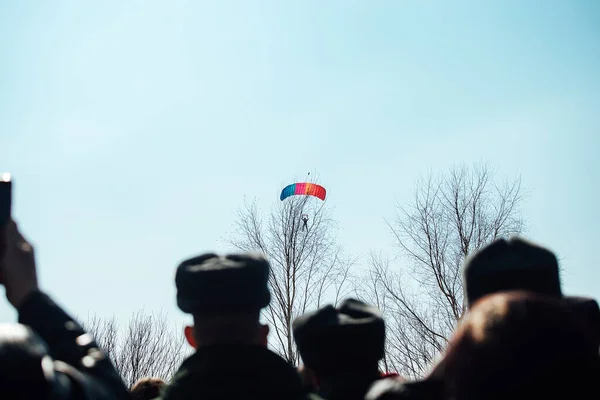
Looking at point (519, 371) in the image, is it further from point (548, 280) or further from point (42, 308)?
point (42, 308)

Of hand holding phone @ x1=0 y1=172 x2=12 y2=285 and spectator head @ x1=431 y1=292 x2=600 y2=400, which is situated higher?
hand holding phone @ x1=0 y1=172 x2=12 y2=285

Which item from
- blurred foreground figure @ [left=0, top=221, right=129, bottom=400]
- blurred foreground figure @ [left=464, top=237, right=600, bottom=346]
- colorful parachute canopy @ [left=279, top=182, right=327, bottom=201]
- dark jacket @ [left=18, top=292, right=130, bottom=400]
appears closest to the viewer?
blurred foreground figure @ [left=0, top=221, right=129, bottom=400]

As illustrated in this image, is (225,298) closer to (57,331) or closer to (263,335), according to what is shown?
(263,335)

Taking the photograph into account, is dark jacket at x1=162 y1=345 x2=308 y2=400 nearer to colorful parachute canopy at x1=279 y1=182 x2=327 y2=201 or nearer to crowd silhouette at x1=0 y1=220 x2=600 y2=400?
crowd silhouette at x1=0 y1=220 x2=600 y2=400

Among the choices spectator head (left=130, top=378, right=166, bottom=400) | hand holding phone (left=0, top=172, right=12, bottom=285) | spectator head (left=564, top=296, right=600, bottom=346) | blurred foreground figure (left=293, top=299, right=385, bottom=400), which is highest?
hand holding phone (left=0, top=172, right=12, bottom=285)

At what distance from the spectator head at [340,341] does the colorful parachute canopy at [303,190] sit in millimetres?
16216

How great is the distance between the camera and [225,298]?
1.81m

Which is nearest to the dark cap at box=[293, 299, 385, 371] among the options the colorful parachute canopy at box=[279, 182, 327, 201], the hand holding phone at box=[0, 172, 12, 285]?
the hand holding phone at box=[0, 172, 12, 285]

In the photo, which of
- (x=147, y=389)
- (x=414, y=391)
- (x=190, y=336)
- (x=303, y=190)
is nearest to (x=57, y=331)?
(x=190, y=336)

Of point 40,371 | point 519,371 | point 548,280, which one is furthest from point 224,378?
point 548,280

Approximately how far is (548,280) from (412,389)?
64 cm

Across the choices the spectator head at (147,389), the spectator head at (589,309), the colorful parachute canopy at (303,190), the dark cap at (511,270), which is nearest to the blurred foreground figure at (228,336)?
the dark cap at (511,270)

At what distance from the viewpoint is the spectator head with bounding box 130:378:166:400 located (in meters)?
3.13

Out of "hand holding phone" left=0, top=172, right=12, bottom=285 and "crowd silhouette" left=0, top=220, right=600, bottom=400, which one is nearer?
"crowd silhouette" left=0, top=220, right=600, bottom=400
